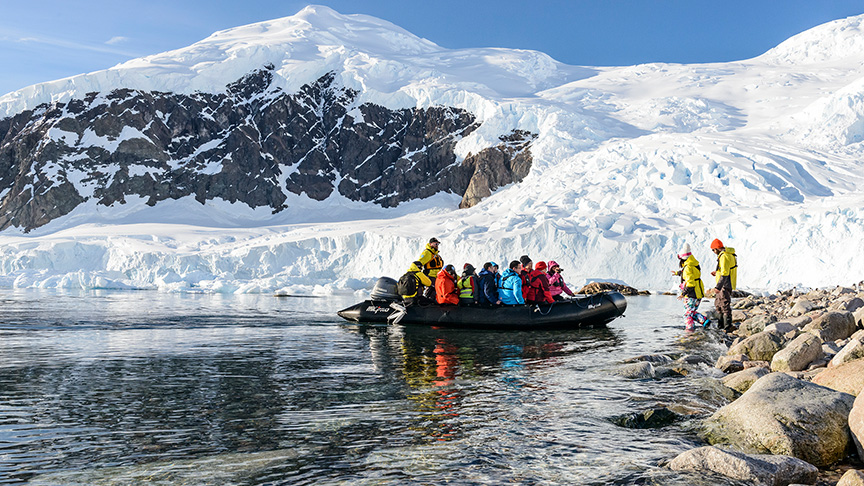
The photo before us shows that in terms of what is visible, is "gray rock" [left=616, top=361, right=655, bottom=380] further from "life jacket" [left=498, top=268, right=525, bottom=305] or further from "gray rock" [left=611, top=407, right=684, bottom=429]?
"life jacket" [left=498, top=268, right=525, bottom=305]

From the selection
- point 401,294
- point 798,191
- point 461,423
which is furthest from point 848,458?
point 798,191

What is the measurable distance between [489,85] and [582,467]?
6697cm

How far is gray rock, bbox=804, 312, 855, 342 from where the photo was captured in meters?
8.91

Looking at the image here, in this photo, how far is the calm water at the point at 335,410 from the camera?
4164 mm

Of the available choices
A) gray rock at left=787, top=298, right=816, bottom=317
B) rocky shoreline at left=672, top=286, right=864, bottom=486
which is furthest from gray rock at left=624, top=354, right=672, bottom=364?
gray rock at left=787, top=298, right=816, bottom=317

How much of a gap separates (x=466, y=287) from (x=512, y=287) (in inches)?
41.9

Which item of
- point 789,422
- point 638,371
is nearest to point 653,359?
point 638,371

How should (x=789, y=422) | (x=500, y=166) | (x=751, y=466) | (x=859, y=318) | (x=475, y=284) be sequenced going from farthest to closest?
(x=500, y=166), (x=475, y=284), (x=859, y=318), (x=789, y=422), (x=751, y=466)

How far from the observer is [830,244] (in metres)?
23.9

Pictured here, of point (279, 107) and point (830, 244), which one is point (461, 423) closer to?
point (830, 244)

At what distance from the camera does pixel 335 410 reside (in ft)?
19.2

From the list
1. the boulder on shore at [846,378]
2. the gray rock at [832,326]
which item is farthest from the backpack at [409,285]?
the boulder on shore at [846,378]

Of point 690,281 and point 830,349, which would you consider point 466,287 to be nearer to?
Result: point 690,281

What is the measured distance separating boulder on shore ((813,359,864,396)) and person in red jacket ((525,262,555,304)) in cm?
770
